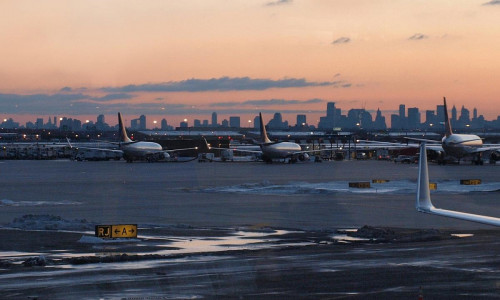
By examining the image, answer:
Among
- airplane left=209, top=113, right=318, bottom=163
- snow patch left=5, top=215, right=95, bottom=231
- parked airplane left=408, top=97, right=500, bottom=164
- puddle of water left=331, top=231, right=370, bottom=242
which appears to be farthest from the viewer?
airplane left=209, top=113, right=318, bottom=163

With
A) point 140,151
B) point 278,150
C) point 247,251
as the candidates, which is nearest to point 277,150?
point 278,150

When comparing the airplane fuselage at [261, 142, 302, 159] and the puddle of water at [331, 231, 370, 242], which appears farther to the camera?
the airplane fuselage at [261, 142, 302, 159]

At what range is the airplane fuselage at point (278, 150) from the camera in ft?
453

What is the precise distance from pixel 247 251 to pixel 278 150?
110246mm

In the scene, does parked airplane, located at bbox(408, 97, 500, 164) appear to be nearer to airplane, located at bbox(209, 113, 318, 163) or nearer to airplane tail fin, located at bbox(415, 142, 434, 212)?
airplane, located at bbox(209, 113, 318, 163)

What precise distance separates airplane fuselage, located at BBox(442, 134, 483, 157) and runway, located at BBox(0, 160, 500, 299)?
70.4 m

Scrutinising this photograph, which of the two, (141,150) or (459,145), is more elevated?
(459,145)

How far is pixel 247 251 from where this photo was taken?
2828 cm

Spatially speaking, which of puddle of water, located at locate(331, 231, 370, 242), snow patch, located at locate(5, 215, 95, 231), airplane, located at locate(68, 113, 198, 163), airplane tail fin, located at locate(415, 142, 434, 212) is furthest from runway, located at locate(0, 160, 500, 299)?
airplane, located at locate(68, 113, 198, 163)

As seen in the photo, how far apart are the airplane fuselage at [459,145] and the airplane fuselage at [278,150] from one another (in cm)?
2674

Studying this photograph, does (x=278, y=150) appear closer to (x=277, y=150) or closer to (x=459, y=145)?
(x=277, y=150)

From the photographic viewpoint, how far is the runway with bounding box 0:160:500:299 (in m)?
20.8

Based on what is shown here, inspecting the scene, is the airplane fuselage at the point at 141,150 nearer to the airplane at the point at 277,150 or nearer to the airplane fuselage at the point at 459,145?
the airplane at the point at 277,150

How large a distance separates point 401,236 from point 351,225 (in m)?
5.08
